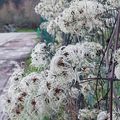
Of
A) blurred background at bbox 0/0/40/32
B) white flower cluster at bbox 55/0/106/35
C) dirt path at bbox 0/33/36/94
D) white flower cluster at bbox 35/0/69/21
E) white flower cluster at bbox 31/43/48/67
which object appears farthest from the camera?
blurred background at bbox 0/0/40/32

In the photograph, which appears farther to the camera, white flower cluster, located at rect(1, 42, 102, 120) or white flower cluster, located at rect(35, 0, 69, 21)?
white flower cluster, located at rect(35, 0, 69, 21)

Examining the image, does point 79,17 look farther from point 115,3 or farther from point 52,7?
point 52,7

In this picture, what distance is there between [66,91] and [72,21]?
37 centimetres

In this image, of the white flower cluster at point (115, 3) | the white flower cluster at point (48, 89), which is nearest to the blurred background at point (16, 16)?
the white flower cluster at point (115, 3)

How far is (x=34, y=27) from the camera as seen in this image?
23.5m

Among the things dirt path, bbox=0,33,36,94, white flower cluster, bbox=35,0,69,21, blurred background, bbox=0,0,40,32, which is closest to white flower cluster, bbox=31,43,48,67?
white flower cluster, bbox=35,0,69,21

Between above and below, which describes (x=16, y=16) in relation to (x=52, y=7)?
below

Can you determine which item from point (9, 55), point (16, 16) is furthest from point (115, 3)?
point (16, 16)

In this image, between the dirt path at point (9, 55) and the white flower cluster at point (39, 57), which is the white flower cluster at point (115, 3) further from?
the dirt path at point (9, 55)

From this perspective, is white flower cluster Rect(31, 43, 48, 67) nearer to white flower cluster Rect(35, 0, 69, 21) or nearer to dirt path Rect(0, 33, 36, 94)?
white flower cluster Rect(35, 0, 69, 21)

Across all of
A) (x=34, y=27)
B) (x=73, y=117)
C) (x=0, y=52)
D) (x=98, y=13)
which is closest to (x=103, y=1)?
(x=98, y=13)

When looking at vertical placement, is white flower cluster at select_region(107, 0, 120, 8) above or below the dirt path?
above

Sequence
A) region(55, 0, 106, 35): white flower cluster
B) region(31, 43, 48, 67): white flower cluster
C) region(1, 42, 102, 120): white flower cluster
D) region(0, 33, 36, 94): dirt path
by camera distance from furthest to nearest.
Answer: region(0, 33, 36, 94): dirt path → region(31, 43, 48, 67): white flower cluster → region(55, 0, 106, 35): white flower cluster → region(1, 42, 102, 120): white flower cluster

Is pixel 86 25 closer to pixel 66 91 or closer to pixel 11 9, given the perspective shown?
pixel 66 91
